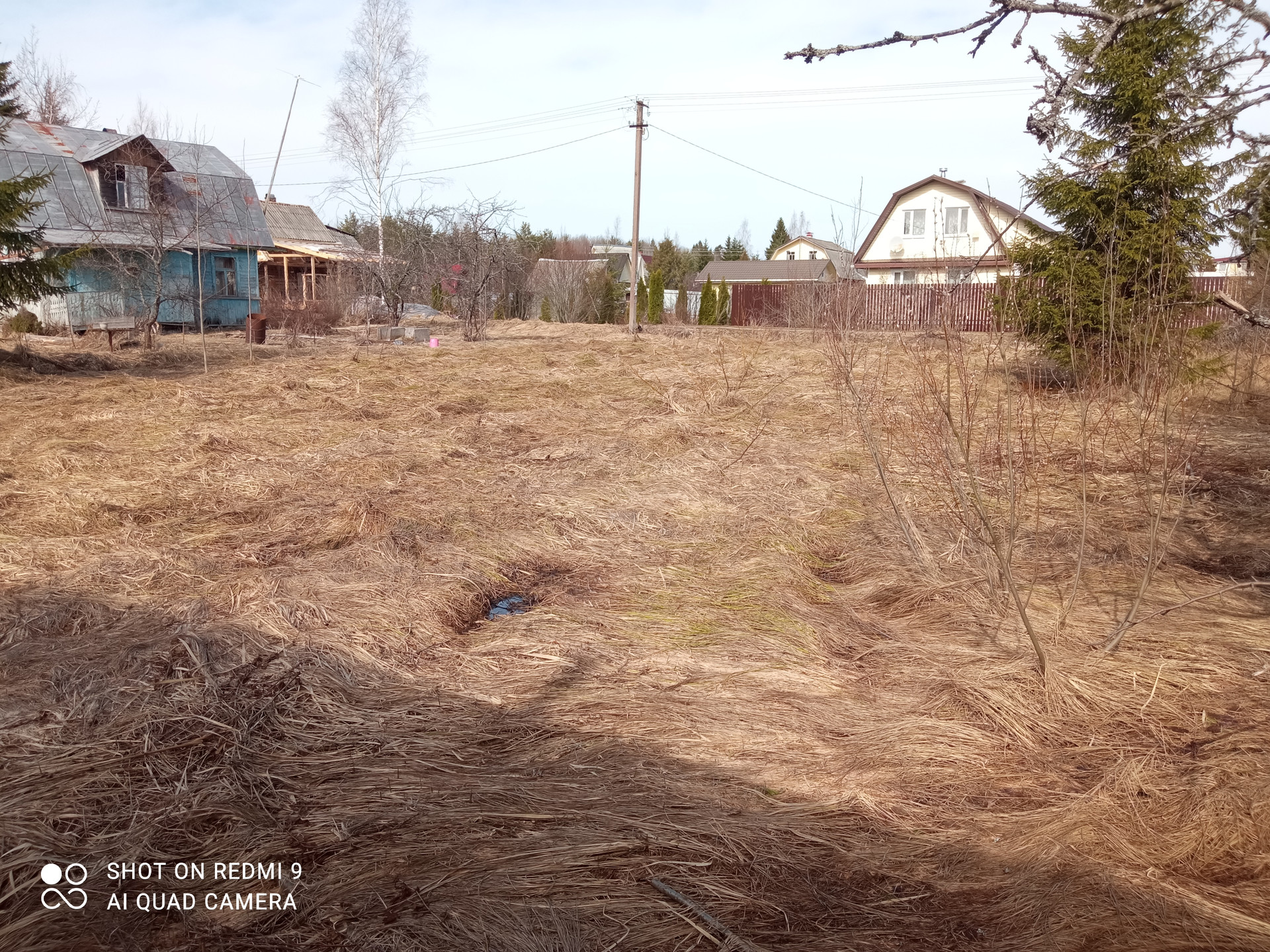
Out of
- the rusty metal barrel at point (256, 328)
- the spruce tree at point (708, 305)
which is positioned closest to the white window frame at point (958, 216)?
the spruce tree at point (708, 305)

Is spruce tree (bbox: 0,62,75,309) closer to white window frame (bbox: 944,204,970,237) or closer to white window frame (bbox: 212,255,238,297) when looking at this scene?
white window frame (bbox: 212,255,238,297)

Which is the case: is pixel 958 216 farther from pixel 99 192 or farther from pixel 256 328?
pixel 99 192

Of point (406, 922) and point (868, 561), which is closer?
point (406, 922)

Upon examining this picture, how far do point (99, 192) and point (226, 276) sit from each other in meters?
3.39

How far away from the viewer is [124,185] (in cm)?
2205

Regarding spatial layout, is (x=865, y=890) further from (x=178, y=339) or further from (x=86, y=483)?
(x=178, y=339)

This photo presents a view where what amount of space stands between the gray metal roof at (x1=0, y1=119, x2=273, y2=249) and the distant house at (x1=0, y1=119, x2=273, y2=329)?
0.09 feet

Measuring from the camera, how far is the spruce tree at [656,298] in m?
30.1

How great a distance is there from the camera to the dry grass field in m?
2.43

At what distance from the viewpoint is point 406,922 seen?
2.33m

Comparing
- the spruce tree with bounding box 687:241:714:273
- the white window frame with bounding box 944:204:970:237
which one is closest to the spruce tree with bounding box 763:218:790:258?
the spruce tree with bounding box 687:241:714:273

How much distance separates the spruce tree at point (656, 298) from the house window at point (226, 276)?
12.6 m

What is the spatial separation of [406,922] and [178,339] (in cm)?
1930

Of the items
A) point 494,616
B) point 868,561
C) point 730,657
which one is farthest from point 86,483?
point 868,561
